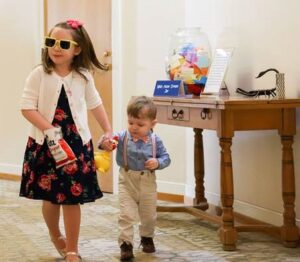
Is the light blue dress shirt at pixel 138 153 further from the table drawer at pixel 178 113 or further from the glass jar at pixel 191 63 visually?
the glass jar at pixel 191 63

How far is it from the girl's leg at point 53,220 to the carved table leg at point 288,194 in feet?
3.68

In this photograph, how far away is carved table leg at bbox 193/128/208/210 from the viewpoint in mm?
4000

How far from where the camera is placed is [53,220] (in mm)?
2812

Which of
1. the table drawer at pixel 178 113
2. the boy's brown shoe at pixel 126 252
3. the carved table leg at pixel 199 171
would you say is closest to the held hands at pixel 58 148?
the boy's brown shoe at pixel 126 252

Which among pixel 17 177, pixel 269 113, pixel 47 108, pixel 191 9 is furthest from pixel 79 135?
pixel 17 177

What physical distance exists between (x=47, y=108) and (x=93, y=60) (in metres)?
0.33

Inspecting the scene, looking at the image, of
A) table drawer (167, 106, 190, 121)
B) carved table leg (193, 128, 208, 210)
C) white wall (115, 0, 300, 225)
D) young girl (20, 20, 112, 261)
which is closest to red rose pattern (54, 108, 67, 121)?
young girl (20, 20, 112, 261)

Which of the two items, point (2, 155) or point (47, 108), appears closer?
point (47, 108)

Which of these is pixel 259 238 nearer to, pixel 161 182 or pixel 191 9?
pixel 161 182

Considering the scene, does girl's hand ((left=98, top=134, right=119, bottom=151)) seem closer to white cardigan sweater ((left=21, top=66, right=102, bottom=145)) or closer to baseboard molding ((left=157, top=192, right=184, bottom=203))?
white cardigan sweater ((left=21, top=66, right=102, bottom=145))

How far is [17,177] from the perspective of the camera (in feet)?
18.8

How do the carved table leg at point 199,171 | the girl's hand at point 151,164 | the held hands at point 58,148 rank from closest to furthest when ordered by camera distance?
the held hands at point 58,148 → the girl's hand at point 151,164 → the carved table leg at point 199,171

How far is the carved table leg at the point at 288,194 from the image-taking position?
312 cm

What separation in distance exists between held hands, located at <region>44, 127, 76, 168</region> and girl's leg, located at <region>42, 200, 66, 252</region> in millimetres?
271
